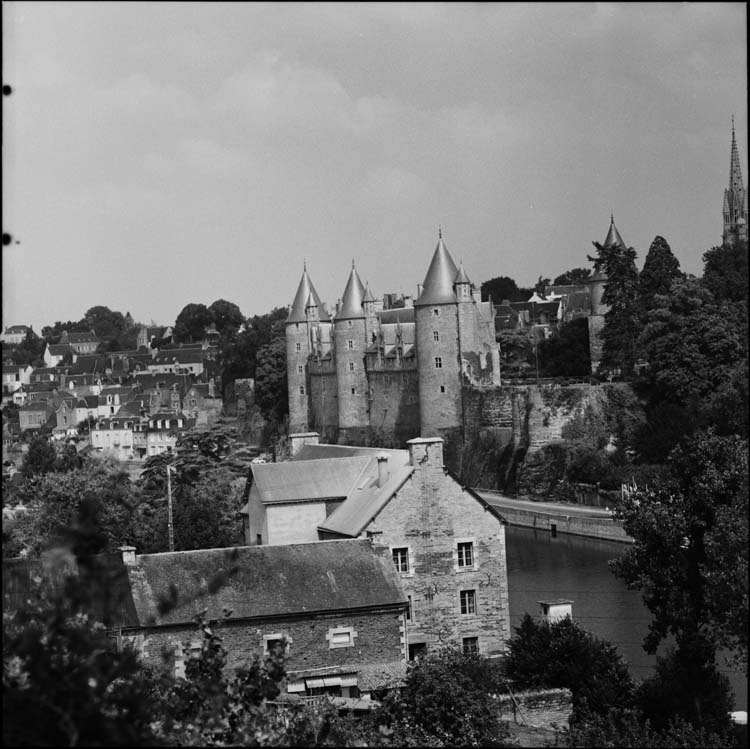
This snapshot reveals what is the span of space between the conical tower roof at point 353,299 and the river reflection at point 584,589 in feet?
69.5

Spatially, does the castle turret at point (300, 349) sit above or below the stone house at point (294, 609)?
above

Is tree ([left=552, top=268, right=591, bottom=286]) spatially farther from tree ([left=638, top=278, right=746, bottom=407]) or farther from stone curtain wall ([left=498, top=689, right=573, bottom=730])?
stone curtain wall ([left=498, top=689, right=573, bottom=730])

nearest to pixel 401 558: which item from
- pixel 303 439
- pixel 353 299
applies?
pixel 303 439

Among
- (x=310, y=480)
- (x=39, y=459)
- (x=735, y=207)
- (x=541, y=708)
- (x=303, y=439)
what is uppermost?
(x=735, y=207)

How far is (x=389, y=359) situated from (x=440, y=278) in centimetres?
563

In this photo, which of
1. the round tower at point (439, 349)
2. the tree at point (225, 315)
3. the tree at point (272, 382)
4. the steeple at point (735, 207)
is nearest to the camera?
the round tower at point (439, 349)

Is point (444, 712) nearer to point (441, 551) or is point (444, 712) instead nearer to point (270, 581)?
point (270, 581)

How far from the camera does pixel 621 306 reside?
60125mm

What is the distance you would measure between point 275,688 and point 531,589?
1017 inches

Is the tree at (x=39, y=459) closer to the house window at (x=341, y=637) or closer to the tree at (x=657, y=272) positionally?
the tree at (x=657, y=272)

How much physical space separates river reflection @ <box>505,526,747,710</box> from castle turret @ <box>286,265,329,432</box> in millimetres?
23724

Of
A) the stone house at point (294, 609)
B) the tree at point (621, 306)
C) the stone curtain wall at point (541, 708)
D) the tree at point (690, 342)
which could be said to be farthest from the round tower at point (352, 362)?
the stone curtain wall at point (541, 708)

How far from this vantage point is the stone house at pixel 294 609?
2002 centimetres

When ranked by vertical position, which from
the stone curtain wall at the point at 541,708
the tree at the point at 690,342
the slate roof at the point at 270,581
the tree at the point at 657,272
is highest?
the tree at the point at 657,272
